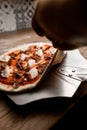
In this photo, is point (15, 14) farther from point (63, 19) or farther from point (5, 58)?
point (63, 19)

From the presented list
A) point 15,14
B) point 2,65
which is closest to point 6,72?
point 2,65

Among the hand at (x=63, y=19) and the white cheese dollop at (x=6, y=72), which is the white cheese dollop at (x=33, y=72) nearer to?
the white cheese dollop at (x=6, y=72)

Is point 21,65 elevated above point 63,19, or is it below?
below

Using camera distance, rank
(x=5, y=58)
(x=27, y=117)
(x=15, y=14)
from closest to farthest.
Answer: (x=27, y=117), (x=5, y=58), (x=15, y=14)

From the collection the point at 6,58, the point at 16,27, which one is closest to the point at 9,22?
the point at 16,27

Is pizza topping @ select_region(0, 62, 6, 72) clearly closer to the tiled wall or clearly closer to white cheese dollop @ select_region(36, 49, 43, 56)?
white cheese dollop @ select_region(36, 49, 43, 56)

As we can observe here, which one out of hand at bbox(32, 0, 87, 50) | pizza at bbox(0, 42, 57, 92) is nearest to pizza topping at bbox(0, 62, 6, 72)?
pizza at bbox(0, 42, 57, 92)
